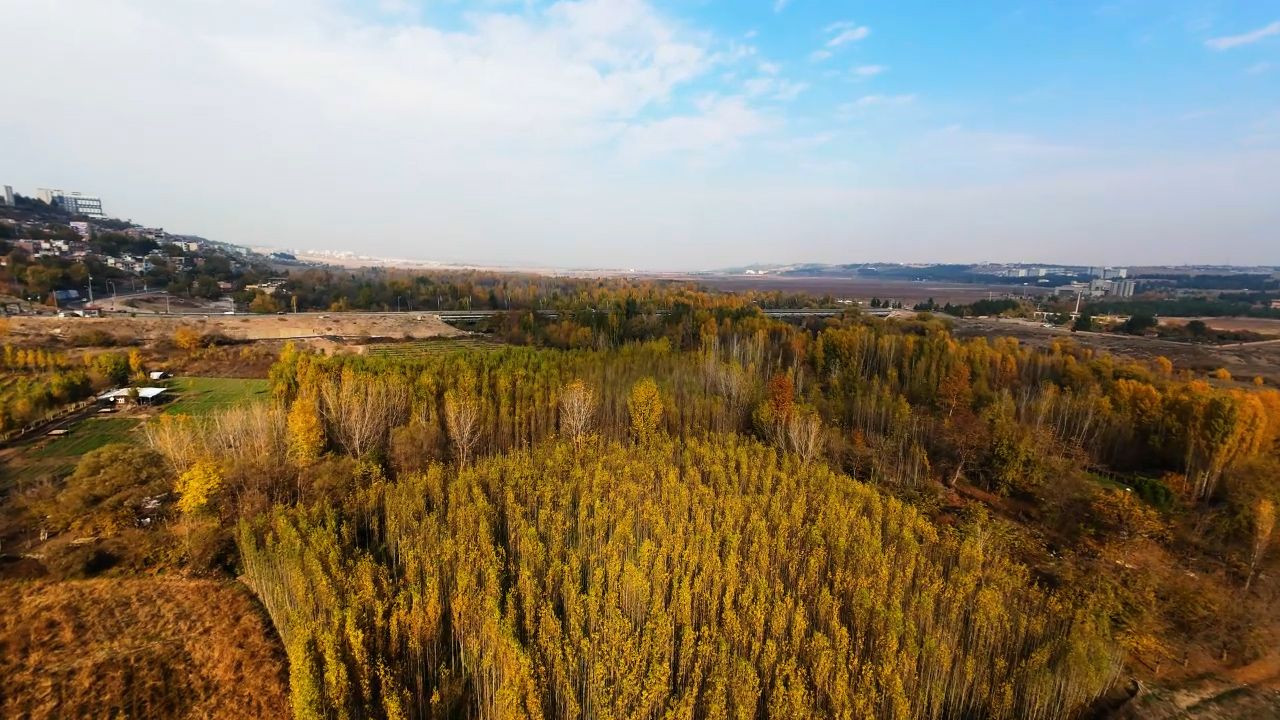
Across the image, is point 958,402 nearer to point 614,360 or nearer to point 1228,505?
point 1228,505

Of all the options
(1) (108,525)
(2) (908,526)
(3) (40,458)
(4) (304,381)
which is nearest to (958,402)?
(2) (908,526)

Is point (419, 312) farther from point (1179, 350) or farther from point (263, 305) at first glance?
point (1179, 350)

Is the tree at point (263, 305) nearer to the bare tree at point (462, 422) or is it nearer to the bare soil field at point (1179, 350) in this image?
the bare tree at point (462, 422)

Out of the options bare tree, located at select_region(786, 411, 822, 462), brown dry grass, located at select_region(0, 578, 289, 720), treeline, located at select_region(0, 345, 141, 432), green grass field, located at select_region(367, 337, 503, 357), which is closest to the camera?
brown dry grass, located at select_region(0, 578, 289, 720)

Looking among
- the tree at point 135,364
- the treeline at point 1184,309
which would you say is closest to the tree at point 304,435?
the tree at point 135,364

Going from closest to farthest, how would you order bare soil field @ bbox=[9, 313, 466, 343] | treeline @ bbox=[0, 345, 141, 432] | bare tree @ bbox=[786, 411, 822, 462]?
bare tree @ bbox=[786, 411, 822, 462], treeline @ bbox=[0, 345, 141, 432], bare soil field @ bbox=[9, 313, 466, 343]

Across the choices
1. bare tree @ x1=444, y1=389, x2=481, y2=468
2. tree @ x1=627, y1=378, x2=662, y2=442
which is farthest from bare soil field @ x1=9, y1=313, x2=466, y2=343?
tree @ x1=627, y1=378, x2=662, y2=442

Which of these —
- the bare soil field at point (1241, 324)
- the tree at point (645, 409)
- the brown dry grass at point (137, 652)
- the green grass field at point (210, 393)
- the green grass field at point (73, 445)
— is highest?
the bare soil field at point (1241, 324)

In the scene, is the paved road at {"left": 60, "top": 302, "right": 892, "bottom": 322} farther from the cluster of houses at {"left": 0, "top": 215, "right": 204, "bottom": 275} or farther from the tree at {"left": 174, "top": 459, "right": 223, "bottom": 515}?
the tree at {"left": 174, "top": 459, "right": 223, "bottom": 515}
